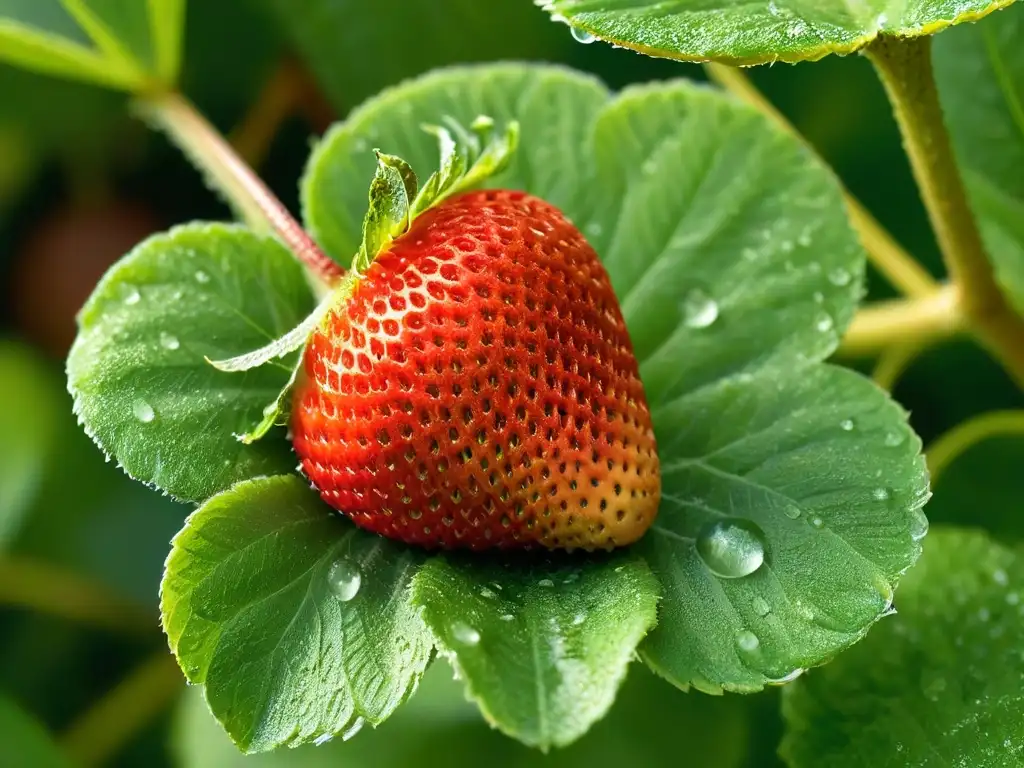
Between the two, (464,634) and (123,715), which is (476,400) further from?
(123,715)

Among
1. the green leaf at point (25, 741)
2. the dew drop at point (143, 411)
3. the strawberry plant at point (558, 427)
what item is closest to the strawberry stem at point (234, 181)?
the strawberry plant at point (558, 427)

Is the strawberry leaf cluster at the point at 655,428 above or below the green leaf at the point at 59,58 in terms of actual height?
below

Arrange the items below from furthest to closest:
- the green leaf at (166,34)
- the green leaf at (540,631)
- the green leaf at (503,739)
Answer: the green leaf at (166,34) < the green leaf at (503,739) < the green leaf at (540,631)

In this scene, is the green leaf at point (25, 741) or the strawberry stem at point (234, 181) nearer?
the strawberry stem at point (234, 181)

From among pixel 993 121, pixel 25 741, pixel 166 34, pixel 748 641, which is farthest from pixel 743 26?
pixel 25 741

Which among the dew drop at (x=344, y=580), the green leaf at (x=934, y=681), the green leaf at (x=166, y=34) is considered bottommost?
the green leaf at (x=934, y=681)

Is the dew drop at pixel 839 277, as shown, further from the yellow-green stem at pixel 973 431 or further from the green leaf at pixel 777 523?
the yellow-green stem at pixel 973 431

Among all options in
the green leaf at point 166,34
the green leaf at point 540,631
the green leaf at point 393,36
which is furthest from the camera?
the green leaf at point 393,36
